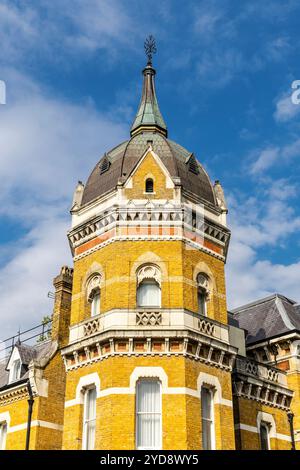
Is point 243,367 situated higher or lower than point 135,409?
higher

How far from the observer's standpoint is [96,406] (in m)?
26.2

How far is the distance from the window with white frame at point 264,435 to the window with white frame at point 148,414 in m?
8.64

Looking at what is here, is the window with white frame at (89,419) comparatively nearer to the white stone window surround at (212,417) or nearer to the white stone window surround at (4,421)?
the white stone window surround at (212,417)

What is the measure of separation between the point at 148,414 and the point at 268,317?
1559 cm

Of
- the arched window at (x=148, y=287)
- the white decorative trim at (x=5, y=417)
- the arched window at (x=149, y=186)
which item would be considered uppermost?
the arched window at (x=149, y=186)

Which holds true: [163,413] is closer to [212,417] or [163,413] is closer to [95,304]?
[212,417]

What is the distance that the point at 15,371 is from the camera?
35.7 m

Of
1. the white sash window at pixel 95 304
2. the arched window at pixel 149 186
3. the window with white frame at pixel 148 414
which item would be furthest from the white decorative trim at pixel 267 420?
the arched window at pixel 149 186

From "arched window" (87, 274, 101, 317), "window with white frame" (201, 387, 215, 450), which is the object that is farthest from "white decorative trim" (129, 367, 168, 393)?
"arched window" (87, 274, 101, 317)

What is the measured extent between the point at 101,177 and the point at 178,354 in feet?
32.5

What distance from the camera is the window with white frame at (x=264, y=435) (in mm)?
32094
